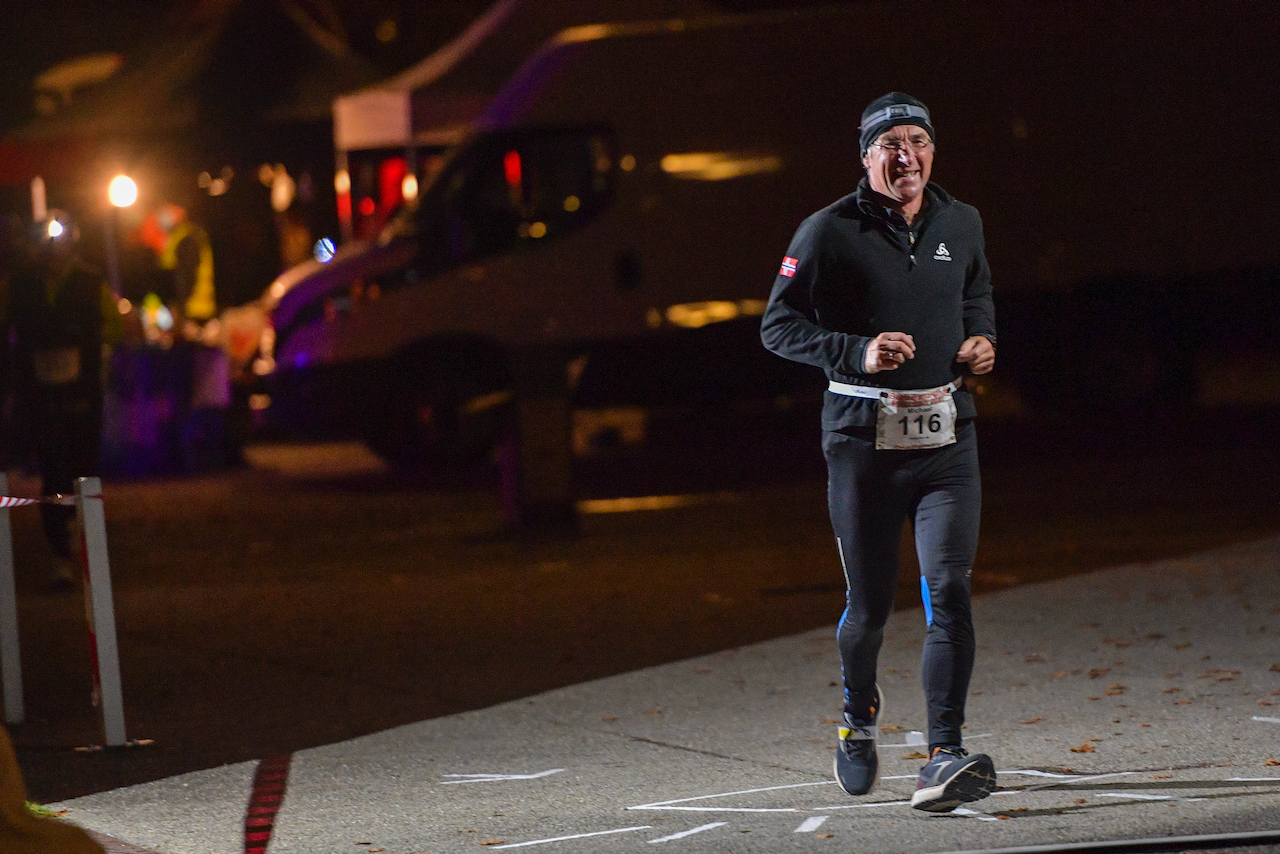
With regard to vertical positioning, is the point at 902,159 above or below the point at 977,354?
above

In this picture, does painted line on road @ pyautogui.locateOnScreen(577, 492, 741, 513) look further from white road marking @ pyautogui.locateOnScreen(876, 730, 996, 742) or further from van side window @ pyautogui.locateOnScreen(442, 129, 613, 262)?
white road marking @ pyautogui.locateOnScreen(876, 730, 996, 742)

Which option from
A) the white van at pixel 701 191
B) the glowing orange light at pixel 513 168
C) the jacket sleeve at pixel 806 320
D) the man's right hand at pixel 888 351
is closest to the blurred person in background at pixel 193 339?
the white van at pixel 701 191

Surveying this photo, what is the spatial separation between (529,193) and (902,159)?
10872 millimetres

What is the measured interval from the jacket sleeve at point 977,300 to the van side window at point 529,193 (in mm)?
10597

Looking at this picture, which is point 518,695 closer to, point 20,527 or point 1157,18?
point 20,527

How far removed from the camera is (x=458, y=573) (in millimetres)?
11484

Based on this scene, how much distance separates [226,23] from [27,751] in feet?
55.9

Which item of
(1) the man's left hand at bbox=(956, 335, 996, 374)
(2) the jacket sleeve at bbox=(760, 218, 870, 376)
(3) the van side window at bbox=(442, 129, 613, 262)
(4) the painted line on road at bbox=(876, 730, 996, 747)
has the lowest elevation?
(4) the painted line on road at bbox=(876, 730, 996, 747)

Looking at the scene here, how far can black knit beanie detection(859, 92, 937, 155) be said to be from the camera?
561 cm

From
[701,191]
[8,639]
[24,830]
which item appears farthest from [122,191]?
[24,830]

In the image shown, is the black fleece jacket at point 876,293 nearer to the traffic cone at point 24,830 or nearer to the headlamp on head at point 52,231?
the traffic cone at point 24,830

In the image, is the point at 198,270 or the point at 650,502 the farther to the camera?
the point at 198,270

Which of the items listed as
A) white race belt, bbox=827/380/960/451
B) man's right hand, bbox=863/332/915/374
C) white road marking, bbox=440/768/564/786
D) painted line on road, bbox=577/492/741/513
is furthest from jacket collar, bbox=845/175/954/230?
painted line on road, bbox=577/492/741/513

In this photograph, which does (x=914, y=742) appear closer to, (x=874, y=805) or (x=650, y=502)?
(x=874, y=805)
